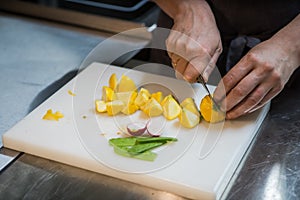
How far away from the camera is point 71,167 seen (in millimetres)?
864

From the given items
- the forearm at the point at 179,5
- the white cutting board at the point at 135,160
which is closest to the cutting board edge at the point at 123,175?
the white cutting board at the point at 135,160

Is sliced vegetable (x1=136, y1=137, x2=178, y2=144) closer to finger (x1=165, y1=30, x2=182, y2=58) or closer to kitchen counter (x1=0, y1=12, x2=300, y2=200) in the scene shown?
kitchen counter (x1=0, y1=12, x2=300, y2=200)

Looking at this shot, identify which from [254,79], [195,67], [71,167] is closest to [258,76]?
[254,79]

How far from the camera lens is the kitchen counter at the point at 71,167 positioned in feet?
2.65

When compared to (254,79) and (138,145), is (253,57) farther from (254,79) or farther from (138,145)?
(138,145)

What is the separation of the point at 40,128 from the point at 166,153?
0.74 ft

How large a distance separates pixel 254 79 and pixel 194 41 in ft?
0.47

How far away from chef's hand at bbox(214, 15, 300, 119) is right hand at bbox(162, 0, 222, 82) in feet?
0.19

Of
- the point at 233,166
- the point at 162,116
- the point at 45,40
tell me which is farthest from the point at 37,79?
the point at 233,166

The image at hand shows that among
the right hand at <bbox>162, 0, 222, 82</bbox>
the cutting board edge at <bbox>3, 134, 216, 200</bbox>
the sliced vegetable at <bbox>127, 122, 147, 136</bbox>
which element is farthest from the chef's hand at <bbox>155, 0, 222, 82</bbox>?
the cutting board edge at <bbox>3, 134, 216, 200</bbox>

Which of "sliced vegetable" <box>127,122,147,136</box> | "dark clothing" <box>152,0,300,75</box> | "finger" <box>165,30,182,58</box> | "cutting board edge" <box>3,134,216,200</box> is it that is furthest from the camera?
"dark clothing" <box>152,0,300,75</box>

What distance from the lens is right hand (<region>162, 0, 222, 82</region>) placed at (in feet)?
3.11

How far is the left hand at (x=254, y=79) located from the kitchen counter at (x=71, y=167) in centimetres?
7

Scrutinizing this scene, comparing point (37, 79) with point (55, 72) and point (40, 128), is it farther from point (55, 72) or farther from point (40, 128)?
point (40, 128)
